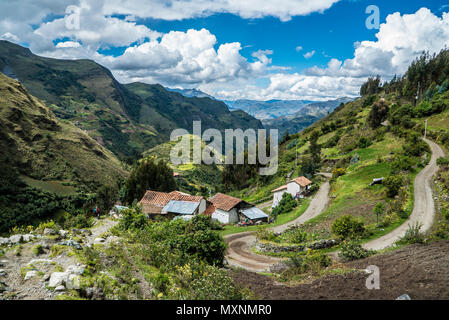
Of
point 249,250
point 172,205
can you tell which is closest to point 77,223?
point 249,250

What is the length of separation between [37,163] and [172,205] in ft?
204

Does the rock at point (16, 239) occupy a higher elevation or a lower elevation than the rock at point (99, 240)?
higher

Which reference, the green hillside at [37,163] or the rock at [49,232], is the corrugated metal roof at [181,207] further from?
the green hillside at [37,163]

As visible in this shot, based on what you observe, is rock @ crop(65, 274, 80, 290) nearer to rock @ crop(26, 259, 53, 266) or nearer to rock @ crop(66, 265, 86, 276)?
rock @ crop(66, 265, 86, 276)

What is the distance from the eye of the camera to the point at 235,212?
134ft

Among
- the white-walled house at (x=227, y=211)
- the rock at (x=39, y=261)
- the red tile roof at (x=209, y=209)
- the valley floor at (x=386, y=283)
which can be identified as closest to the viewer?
the valley floor at (x=386, y=283)

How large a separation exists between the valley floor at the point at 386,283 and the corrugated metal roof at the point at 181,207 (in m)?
26.4

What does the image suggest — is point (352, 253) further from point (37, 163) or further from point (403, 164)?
point (37, 163)

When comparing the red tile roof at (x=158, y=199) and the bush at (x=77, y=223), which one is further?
the red tile roof at (x=158, y=199)

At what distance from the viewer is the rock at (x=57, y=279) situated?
826 centimetres

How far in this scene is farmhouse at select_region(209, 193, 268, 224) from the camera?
39125 millimetres

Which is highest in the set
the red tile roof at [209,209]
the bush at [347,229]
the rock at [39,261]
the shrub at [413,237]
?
the rock at [39,261]

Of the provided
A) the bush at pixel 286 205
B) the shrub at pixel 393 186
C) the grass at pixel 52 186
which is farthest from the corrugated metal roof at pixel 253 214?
the grass at pixel 52 186
